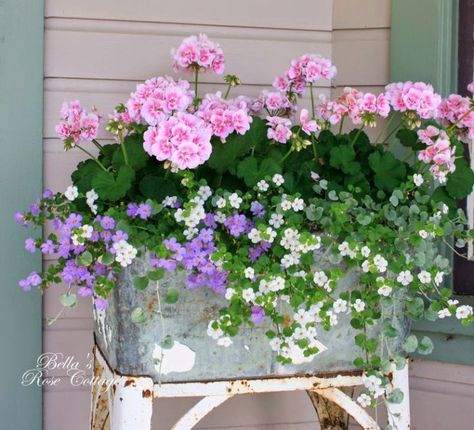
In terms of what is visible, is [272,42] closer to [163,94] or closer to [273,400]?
[163,94]

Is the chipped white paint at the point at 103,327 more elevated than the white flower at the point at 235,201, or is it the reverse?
the white flower at the point at 235,201

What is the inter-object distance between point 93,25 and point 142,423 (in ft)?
3.44

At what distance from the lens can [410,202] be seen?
1.48 meters

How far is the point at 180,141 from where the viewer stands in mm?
1299

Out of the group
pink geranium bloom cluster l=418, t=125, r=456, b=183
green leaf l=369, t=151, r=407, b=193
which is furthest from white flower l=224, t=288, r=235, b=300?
pink geranium bloom cluster l=418, t=125, r=456, b=183

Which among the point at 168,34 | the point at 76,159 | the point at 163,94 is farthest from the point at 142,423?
the point at 168,34

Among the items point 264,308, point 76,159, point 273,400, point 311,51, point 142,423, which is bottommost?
point 273,400

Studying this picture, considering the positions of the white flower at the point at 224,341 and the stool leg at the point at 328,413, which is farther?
the stool leg at the point at 328,413

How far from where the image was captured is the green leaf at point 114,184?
1369 millimetres

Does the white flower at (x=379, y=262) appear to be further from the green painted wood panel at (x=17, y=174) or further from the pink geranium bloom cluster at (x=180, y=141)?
the green painted wood panel at (x=17, y=174)

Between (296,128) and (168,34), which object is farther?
(168,34)

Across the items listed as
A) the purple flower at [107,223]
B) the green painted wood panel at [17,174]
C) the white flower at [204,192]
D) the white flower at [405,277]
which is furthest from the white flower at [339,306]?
the green painted wood panel at [17,174]

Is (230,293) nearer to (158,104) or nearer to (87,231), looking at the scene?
(87,231)

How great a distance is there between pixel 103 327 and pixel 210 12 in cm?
92
